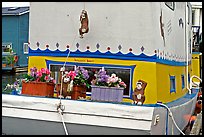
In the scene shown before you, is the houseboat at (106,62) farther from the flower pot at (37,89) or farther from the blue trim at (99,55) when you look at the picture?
the flower pot at (37,89)

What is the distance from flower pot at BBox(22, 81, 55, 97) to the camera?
15.7ft

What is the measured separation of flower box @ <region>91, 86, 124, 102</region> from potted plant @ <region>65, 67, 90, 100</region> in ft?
0.87

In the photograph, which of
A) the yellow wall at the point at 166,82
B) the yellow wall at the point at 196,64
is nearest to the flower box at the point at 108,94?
the yellow wall at the point at 166,82

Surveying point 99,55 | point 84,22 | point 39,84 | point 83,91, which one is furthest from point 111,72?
point 39,84

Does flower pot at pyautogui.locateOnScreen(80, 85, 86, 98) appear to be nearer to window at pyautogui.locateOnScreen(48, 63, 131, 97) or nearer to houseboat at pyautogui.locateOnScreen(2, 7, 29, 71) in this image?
window at pyautogui.locateOnScreen(48, 63, 131, 97)

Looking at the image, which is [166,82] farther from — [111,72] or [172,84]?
[111,72]

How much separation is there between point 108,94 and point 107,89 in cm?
7

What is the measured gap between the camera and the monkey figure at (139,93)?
4.63 meters

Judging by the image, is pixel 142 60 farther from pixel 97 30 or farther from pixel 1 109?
pixel 1 109

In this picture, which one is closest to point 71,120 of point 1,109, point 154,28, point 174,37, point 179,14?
point 1,109

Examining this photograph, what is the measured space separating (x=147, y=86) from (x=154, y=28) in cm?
83

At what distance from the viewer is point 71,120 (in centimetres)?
435

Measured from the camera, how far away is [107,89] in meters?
4.53

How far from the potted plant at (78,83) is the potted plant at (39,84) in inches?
11.9
